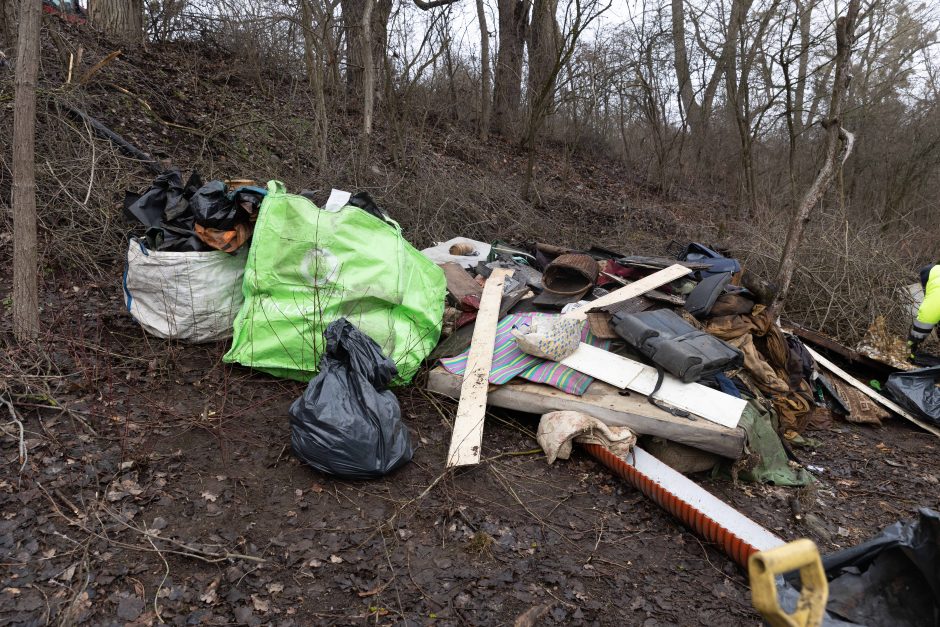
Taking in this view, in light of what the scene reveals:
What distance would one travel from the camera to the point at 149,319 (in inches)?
146

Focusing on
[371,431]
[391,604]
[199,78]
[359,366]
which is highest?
[199,78]

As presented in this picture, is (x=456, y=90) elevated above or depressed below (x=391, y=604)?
above

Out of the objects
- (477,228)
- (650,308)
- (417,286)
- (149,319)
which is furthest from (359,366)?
(477,228)

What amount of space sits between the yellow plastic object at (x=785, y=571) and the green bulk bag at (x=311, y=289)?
9.11 ft

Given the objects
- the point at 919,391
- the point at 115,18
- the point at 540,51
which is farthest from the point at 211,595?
the point at 540,51

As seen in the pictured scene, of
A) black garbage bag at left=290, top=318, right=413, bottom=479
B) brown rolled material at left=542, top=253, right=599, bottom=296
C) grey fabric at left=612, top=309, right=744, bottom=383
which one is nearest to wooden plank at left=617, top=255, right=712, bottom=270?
brown rolled material at left=542, top=253, right=599, bottom=296

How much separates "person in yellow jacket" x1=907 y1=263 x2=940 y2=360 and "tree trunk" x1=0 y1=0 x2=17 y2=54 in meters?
8.80

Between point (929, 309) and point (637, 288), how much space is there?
2607mm

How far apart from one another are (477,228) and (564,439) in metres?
4.34

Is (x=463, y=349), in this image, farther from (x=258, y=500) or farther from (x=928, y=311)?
(x=928, y=311)

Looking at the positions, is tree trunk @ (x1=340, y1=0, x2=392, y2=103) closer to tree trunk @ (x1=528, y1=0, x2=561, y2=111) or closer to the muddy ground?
tree trunk @ (x1=528, y1=0, x2=561, y2=111)

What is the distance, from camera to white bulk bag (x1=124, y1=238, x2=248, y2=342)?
361 centimetres

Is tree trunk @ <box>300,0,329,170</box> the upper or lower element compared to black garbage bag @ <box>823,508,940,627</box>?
upper

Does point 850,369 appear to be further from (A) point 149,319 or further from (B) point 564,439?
(A) point 149,319
